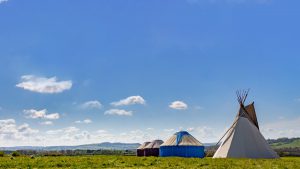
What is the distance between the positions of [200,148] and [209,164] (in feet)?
97.5

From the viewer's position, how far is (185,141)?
Answer: 211 feet

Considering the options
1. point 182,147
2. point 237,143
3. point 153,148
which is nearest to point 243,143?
point 237,143

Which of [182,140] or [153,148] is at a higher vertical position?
[182,140]

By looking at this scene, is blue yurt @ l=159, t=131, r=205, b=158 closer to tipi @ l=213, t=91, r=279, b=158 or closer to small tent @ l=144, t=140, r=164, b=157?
tipi @ l=213, t=91, r=279, b=158

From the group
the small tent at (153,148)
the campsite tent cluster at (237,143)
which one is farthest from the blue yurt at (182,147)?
the small tent at (153,148)

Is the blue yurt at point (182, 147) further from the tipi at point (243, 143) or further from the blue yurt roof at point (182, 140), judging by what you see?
the tipi at point (243, 143)

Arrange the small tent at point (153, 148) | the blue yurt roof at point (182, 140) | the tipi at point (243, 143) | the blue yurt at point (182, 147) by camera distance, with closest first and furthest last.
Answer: the tipi at point (243, 143), the blue yurt at point (182, 147), the blue yurt roof at point (182, 140), the small tent at point (153, 148)

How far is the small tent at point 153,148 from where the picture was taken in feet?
273

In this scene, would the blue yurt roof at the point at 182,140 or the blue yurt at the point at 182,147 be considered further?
the blue yurt roof at the point at 182,140

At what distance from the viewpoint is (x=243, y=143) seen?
2221 inches

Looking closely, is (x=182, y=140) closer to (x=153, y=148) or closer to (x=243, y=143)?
(x=243, y=143)

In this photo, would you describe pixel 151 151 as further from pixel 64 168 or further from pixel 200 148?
pixel 64 168

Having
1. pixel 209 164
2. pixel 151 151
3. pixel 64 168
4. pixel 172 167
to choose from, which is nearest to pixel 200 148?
pixel 151 151

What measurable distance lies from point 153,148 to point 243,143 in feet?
101
